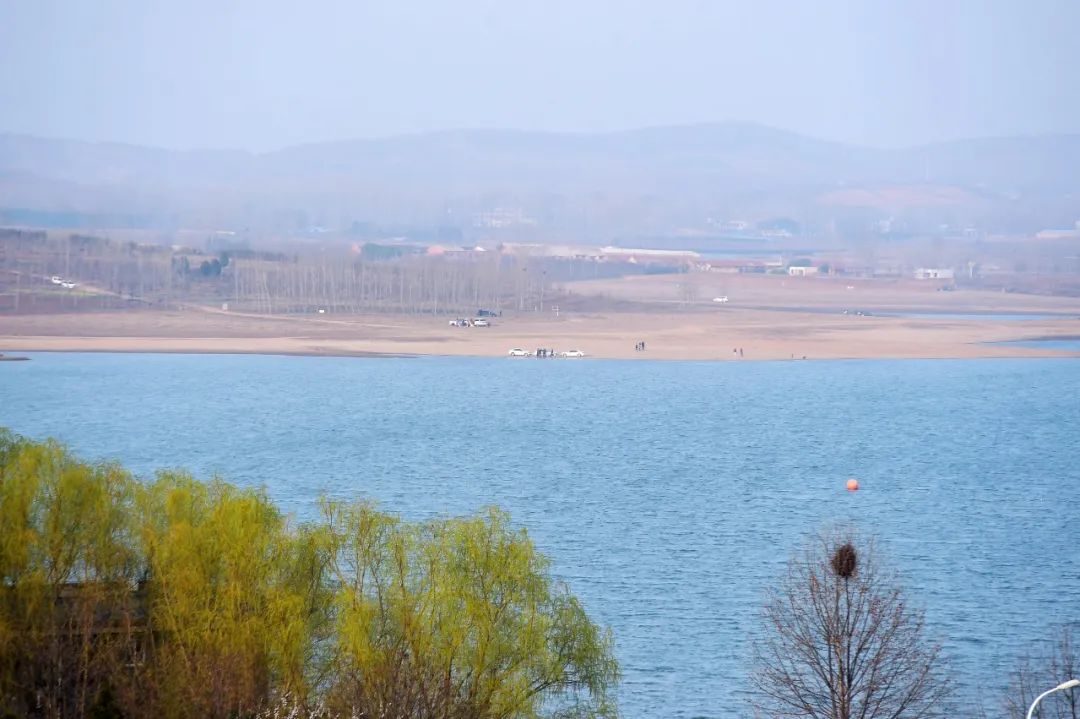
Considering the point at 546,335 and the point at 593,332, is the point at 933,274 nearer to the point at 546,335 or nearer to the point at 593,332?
the point at 593,332

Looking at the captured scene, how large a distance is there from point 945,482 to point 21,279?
54.0 m

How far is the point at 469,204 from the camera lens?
180125mm

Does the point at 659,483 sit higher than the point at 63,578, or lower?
lower

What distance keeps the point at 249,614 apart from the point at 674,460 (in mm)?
22535

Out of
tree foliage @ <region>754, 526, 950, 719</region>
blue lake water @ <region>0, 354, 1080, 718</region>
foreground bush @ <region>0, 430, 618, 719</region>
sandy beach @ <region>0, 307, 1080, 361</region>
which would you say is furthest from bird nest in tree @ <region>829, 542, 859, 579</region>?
sandy beach @ <region>0, 307, 1080, 361</region>

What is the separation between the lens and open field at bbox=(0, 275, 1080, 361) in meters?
58.8

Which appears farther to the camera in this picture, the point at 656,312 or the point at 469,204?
the point at 469,204

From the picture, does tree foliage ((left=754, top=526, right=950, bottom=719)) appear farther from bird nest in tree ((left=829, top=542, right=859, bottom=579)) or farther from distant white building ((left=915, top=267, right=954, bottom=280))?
distant white building ((left=915, top=267, right=954, bottom=280))

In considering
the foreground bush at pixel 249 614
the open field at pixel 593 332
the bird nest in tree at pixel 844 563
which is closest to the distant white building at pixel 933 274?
the open field at pixel 593 332

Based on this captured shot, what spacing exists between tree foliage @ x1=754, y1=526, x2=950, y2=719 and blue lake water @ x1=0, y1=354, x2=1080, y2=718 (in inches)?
23.8

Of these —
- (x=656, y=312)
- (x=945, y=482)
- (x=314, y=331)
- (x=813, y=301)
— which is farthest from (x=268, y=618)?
(x=813, y=301)

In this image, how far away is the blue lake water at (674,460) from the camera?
68.9 ft

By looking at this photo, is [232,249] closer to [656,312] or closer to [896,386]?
[656,312]

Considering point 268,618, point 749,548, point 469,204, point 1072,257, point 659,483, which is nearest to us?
point 268,618
